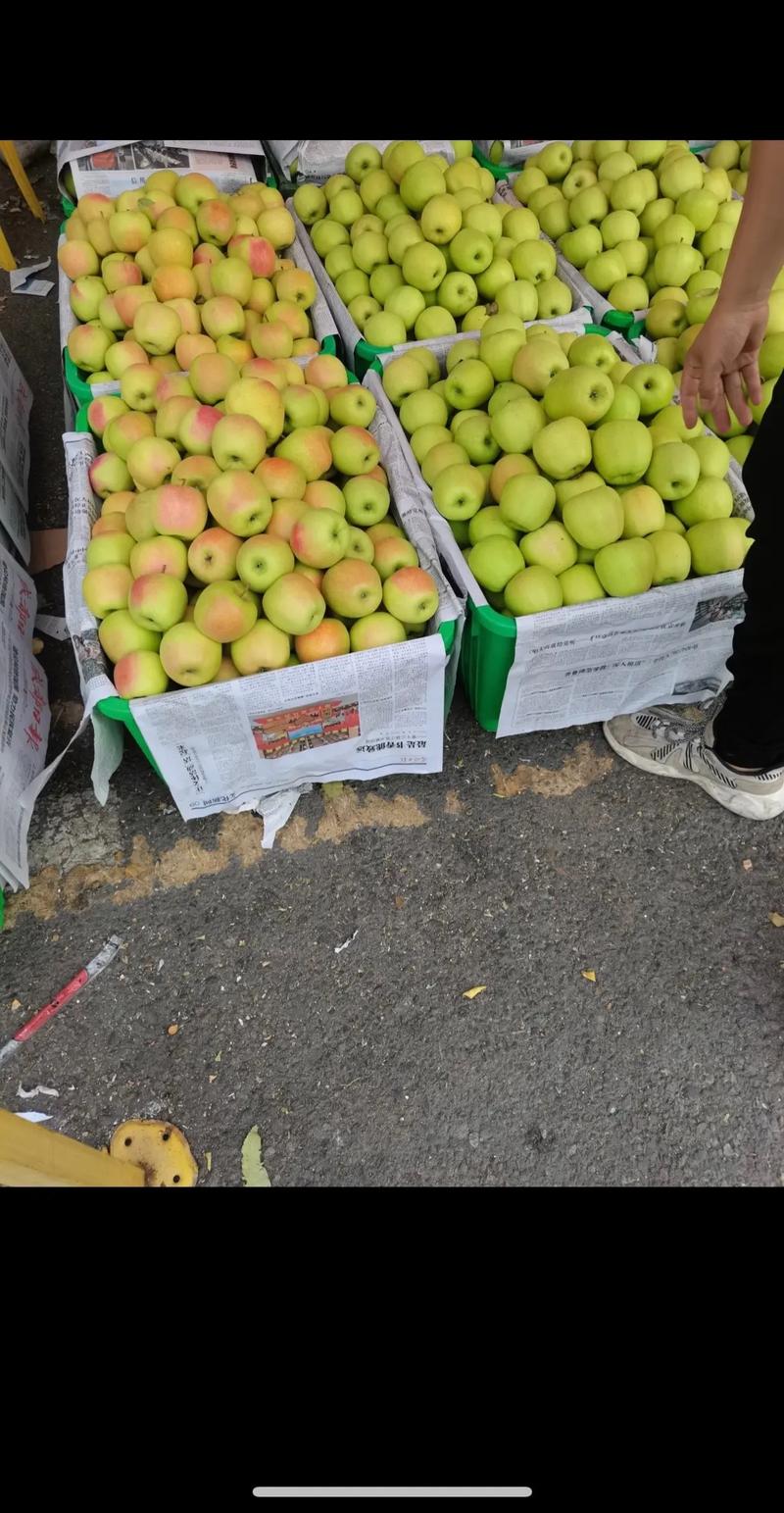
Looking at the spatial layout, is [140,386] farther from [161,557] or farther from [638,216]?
[638,216]

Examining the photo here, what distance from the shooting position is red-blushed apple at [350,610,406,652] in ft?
6.93

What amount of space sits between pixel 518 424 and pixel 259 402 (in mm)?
706

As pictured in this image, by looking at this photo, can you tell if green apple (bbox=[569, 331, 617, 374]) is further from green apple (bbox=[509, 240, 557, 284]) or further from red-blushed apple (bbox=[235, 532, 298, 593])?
red-blushed apple (bbox=[235, 532, 298, 593])

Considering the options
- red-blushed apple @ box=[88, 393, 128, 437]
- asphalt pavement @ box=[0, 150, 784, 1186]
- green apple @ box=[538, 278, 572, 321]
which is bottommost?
asphalt pavement @ box=[0, 150, 784, 1186]

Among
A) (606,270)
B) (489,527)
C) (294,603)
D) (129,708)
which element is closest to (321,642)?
(294,603)

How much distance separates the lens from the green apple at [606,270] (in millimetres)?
2854

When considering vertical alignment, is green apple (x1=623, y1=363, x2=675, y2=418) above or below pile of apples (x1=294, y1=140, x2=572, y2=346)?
below

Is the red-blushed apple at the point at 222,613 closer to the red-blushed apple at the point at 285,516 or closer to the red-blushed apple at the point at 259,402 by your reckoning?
the red-blushed apple at the point at 285,516

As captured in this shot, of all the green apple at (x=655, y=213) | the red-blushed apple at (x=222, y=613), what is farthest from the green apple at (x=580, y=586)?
the green apple at (x=655, y=213)

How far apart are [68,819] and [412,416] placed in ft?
5.19

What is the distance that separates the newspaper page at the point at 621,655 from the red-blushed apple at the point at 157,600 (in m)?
0.85

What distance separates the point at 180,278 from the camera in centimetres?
259

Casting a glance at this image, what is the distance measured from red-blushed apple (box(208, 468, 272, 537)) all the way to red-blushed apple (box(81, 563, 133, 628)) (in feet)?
0.94

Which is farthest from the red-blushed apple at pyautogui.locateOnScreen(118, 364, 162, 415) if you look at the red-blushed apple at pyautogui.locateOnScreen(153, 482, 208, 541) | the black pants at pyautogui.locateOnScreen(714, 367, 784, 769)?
the black pants at pyautogui.locateOnScreen(714, 367, 784, 769)
